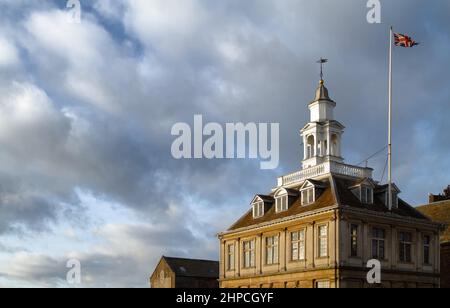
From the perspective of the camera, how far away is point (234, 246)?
59.4 meters

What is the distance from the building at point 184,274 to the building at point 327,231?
35056 mm

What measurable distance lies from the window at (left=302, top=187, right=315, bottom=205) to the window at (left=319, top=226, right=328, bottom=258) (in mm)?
2997

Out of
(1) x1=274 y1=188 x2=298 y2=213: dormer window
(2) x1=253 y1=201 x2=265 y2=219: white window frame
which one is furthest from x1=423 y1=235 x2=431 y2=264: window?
(2) x1=253 y1=201 x2=265 y2=219: white window frame

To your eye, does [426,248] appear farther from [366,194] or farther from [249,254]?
[249,254]

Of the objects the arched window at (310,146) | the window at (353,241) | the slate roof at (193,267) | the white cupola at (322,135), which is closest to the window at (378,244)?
the window at (353,241)

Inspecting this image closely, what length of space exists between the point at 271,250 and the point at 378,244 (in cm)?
880

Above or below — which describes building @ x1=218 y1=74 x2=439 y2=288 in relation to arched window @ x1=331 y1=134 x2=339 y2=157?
below

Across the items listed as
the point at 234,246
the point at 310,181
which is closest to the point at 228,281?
the point at 234,246

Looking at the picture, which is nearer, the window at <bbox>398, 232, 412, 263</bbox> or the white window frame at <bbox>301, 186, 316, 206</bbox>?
the window at <bbox>398, 232, 412, 263</bbox>

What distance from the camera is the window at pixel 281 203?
54.9 m

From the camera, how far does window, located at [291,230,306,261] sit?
5172cm

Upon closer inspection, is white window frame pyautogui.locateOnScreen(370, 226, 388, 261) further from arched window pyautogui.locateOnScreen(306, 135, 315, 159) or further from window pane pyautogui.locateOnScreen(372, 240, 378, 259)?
arched window pyautogui.locateOnScreen(306, 135, 315, 159)

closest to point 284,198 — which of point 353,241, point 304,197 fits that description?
point 304,197

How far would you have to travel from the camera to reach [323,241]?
50.0m
